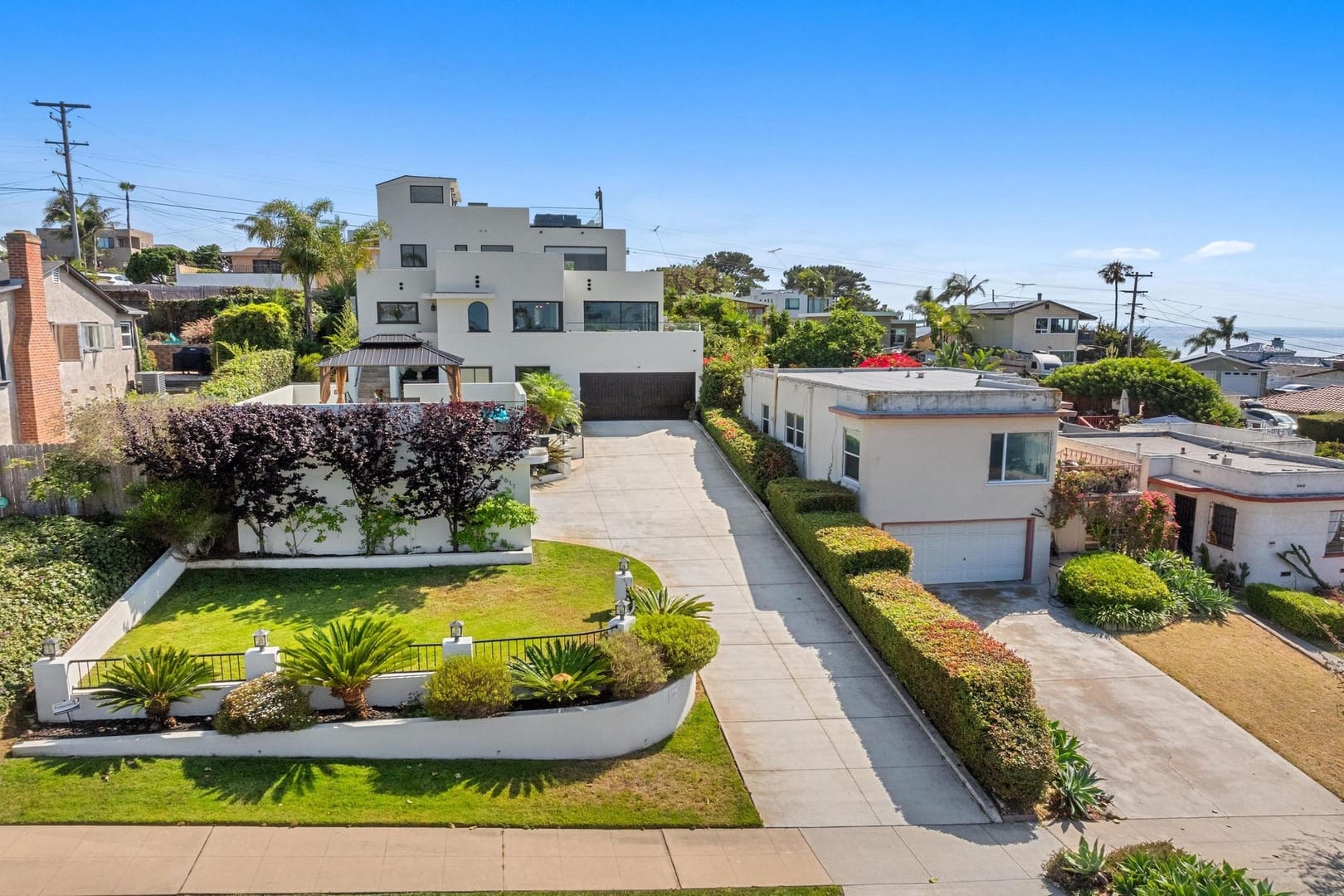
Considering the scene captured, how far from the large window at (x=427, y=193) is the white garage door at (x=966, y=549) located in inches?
1170

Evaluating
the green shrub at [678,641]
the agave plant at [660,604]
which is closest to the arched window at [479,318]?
the agave plant at [660,604]

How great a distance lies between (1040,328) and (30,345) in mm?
56687

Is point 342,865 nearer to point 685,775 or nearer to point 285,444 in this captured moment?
point 685,775

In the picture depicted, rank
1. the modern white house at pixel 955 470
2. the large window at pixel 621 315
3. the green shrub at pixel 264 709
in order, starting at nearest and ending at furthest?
the green shrub at pixel 264 709, the modern white house at pixel 955 470, the large window at pixel 621 315

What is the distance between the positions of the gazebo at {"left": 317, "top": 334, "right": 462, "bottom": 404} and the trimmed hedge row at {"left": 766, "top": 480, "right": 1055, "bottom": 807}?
10.1 m

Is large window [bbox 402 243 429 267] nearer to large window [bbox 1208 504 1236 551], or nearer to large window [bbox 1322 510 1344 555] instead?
large window [bbox 1208 504 1236 551]

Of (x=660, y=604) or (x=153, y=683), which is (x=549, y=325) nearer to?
(x=660, y=604)

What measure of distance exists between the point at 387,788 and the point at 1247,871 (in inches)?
432

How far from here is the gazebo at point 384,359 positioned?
20.6 metres

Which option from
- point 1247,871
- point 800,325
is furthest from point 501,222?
point 1247,871

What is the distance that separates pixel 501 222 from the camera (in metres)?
40.2

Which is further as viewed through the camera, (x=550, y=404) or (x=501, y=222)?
(x=501, y=222)

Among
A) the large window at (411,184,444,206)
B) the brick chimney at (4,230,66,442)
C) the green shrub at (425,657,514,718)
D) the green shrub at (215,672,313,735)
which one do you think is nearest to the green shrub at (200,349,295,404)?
the brick chimney at (4,230,66,442)

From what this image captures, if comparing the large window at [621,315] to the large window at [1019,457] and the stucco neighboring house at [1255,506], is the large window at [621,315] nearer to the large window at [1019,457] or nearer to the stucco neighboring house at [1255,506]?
the stucco neighboring house at [1255,506]
